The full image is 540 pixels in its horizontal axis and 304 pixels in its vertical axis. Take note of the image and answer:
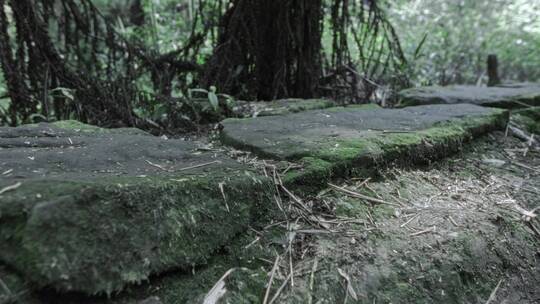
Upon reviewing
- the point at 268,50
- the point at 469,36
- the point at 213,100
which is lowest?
the point at 213,100

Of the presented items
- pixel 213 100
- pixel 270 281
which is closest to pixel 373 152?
pixel 270 281

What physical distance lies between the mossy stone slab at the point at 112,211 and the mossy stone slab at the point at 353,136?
0.28 metres

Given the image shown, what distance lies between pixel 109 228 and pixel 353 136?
45.3 inches

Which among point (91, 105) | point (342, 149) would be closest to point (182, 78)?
point (91, 105)

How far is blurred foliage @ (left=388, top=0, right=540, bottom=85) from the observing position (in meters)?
6.80

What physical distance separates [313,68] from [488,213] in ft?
7.06

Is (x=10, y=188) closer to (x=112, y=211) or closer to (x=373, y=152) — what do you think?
(x=112, y=211)

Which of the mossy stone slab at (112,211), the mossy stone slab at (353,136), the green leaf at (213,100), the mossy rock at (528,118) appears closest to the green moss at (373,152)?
the mossy stone slab at (353,136)

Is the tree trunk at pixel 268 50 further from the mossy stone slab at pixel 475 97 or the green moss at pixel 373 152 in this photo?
the green moss at pixel 373 152

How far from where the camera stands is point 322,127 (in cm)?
196

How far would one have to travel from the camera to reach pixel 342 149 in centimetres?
161

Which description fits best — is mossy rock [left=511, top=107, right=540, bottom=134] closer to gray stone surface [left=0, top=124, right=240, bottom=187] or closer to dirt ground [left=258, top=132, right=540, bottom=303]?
dirt ground [left=258, top=132, right=540, bottom=303]

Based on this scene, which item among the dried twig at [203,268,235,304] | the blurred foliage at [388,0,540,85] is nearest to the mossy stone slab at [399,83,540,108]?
the dried twig at [203,268,235,304]

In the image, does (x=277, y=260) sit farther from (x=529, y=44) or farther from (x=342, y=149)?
(x=529, y=44)
